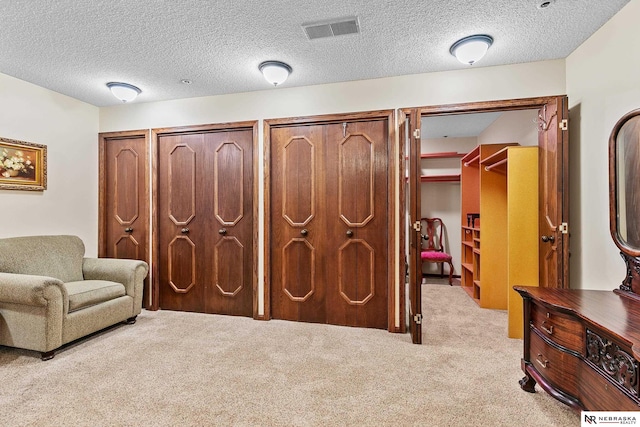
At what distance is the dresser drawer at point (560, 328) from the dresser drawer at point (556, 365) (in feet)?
0.18

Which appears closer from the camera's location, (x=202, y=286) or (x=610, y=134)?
(x=610, y=134)

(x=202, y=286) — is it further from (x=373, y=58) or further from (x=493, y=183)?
(x=493, y=183)

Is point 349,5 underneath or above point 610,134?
above

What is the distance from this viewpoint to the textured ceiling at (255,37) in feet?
6.88

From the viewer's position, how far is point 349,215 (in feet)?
10.8

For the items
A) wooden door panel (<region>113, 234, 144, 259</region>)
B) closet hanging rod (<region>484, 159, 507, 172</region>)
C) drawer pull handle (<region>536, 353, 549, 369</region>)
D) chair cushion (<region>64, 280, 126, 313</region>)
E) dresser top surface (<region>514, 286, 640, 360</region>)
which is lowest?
drawer pull handle (<region>536, 353, 549, 369</region>)

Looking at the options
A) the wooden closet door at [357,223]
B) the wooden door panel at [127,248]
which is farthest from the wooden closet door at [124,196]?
the wooden closet door at [357,223]

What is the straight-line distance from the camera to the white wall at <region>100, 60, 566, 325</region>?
290 cm

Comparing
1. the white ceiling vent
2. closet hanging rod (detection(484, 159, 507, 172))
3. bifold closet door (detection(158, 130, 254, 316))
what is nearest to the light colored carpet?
bifold closet door (detection(158, 130, 254, 316))

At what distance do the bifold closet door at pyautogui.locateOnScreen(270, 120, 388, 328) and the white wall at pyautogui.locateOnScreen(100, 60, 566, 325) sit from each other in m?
0.18

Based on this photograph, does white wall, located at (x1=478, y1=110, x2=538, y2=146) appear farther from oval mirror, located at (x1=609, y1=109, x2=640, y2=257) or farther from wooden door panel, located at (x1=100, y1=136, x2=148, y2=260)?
wooden door panel, located at (x1=100, y1=136, x2=148, y2=260)

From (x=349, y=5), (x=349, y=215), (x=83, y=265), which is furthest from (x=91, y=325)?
(x=349, y=5)

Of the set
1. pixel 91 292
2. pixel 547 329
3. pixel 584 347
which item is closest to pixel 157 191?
pixel 91 292

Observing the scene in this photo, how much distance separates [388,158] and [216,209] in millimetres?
1995
